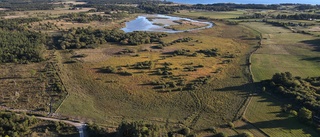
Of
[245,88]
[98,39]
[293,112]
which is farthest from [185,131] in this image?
[98,39]

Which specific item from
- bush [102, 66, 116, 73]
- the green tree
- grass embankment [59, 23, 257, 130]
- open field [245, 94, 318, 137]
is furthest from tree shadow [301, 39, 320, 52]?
bush [102, 66, 116, 73]

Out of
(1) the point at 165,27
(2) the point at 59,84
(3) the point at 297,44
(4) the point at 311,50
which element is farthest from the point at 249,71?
(1) the point at 165,27

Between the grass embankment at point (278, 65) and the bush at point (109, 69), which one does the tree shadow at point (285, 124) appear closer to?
the grass embankment at point (278, 65)

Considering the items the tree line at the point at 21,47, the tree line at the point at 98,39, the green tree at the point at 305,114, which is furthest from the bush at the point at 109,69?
the green tree at the point at 305,114

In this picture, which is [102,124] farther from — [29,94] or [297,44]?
[297,44]

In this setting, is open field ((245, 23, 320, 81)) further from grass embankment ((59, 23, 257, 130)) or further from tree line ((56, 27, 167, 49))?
tree line ((56, 27, 167, 49))

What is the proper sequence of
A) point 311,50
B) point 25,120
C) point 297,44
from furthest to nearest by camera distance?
point 297,44, point 311,50, point 25,120

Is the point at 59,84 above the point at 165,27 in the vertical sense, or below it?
below
